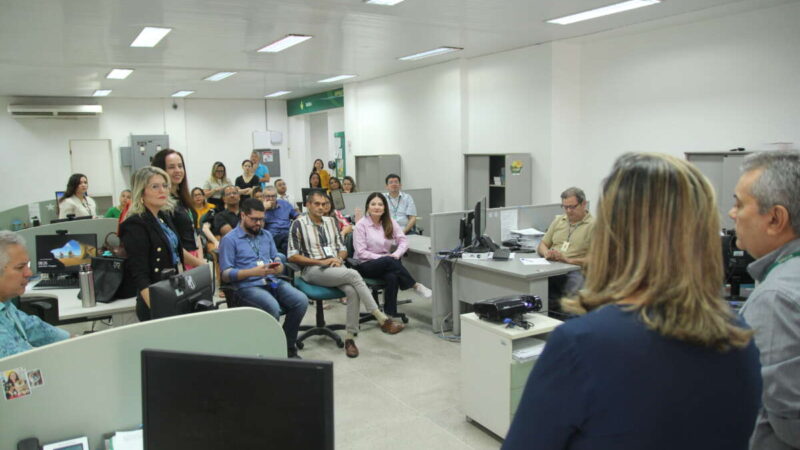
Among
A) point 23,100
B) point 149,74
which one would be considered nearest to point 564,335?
point 149,74

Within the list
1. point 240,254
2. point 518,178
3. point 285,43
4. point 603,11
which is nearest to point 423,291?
point 240,254

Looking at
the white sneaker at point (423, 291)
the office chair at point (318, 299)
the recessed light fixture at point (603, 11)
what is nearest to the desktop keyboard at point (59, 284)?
the office chair at point (318, 299)

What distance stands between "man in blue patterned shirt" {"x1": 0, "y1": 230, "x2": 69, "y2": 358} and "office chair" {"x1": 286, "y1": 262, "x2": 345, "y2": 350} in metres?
2.60

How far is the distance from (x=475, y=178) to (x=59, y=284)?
5.58 metres

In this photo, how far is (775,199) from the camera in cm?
139

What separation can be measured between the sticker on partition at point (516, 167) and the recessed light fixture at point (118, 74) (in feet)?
19.0

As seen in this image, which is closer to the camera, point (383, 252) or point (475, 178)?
point (383, 252)

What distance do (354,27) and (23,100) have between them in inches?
366

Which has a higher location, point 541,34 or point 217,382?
point 541,34

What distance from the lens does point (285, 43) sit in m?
6.55

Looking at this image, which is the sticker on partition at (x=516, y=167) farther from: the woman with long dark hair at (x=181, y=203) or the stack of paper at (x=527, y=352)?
the woman with long dark hair at (x=181, y=203)

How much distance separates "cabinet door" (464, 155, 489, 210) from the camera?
7.99 meters

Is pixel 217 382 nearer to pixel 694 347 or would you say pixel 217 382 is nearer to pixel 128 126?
pixel 694 347

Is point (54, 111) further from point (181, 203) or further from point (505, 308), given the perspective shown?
point (505, 308)
